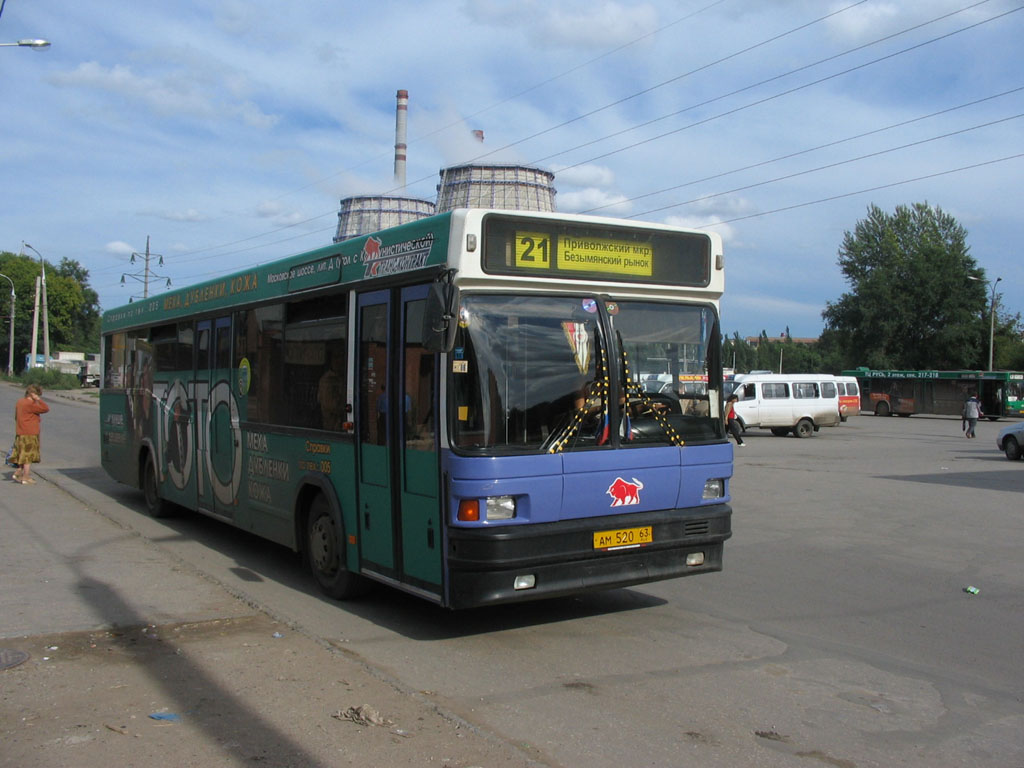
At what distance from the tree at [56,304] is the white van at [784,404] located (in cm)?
9133

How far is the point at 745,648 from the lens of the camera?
648cm

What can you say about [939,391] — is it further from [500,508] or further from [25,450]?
[500,508]

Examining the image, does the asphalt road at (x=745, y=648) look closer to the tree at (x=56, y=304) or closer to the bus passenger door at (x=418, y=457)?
the bus passenger door at (x=418, y=457)

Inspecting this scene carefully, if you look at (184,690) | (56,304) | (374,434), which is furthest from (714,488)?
(56,304)

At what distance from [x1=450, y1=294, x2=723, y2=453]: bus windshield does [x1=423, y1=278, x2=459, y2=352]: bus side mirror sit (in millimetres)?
261

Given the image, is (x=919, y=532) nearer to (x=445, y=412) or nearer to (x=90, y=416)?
(x=445, y=412)

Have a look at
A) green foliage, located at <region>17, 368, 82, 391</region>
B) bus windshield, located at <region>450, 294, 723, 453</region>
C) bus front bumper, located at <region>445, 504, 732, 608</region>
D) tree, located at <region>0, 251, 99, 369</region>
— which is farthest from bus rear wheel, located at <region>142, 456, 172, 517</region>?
tree, located at <region>0, 251, 99, 369</region>

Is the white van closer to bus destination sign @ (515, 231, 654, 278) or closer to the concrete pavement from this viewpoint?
bus destination sign @ (515, 231, 654, 278)

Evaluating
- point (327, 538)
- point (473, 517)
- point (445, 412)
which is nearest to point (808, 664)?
point (473, 517)

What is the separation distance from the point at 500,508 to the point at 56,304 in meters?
118

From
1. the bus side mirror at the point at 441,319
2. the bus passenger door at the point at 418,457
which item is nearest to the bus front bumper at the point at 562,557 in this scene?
the bus passenger door at the point at 418,457

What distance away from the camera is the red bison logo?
6438 millimetres

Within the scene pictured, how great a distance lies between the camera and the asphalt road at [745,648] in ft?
15.6

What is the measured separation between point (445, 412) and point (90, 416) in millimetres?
37945
